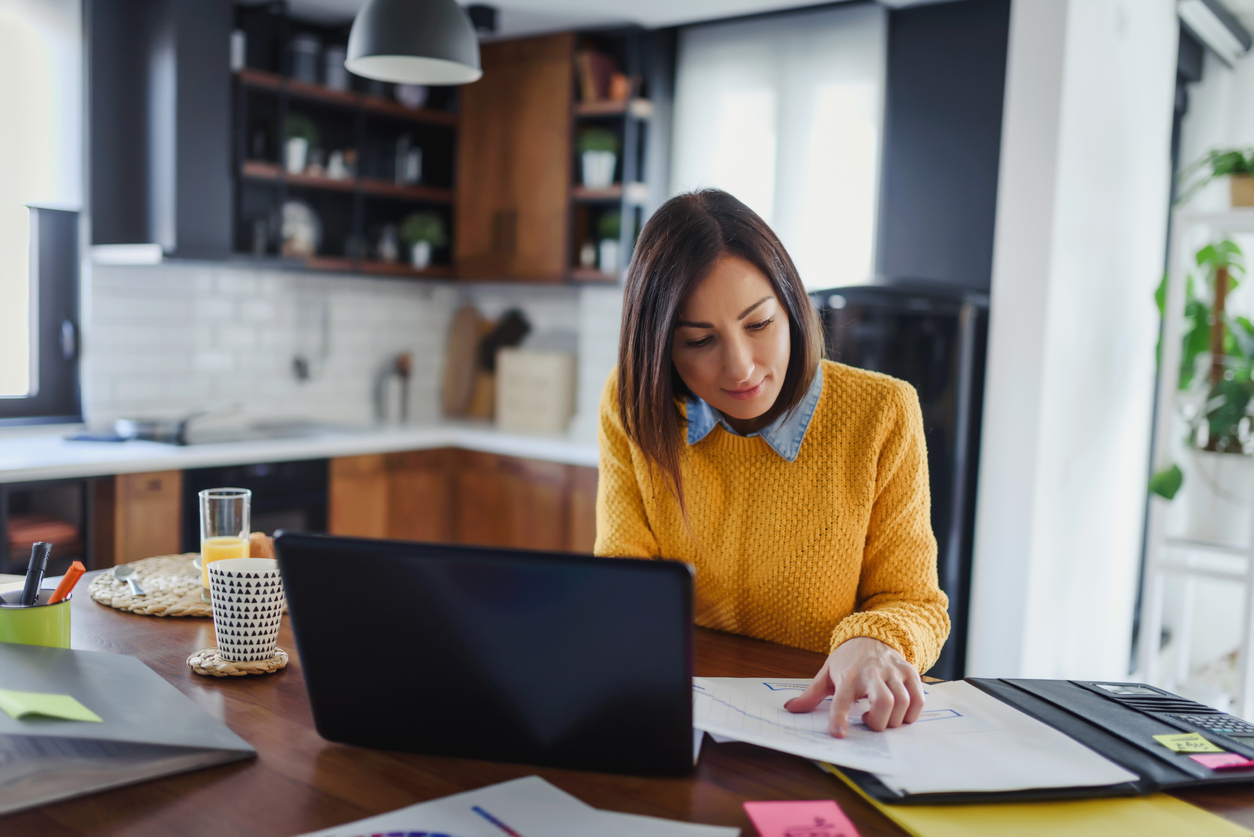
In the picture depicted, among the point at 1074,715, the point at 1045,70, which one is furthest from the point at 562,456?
the point at 1074,715

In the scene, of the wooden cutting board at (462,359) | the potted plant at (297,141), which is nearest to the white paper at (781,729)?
the potted plant at (297,141)

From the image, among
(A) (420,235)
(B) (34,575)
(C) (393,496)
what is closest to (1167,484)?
(C) (393,496)

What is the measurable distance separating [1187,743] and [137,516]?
9.73ft

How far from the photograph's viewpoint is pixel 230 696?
1112 millimetres

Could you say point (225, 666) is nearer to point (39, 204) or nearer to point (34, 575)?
point (34, 575)

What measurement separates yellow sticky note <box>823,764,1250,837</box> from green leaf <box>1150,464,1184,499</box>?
93.3 inches

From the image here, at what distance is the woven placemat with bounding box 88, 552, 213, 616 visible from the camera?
143 centimetres

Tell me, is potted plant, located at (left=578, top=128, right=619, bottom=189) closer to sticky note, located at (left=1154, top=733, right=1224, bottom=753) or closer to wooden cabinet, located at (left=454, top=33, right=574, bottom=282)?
wooden cabinet, located at (left=454, top=33, right=574, bottom=282)

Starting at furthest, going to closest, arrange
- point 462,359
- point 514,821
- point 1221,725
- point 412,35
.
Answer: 1. point 462,359
2. point 412,35
3. point 1221,725
4. point 514,821

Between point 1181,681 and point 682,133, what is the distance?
275cm

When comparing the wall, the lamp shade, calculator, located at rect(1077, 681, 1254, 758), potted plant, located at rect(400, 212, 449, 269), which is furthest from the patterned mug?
potted plant, located at rect(400, 212, 449, 269)

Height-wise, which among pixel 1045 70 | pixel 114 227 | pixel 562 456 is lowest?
pixel 562 456

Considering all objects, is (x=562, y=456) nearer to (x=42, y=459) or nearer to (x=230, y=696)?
(x=42, y=459)

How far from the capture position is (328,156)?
4.21 metres
